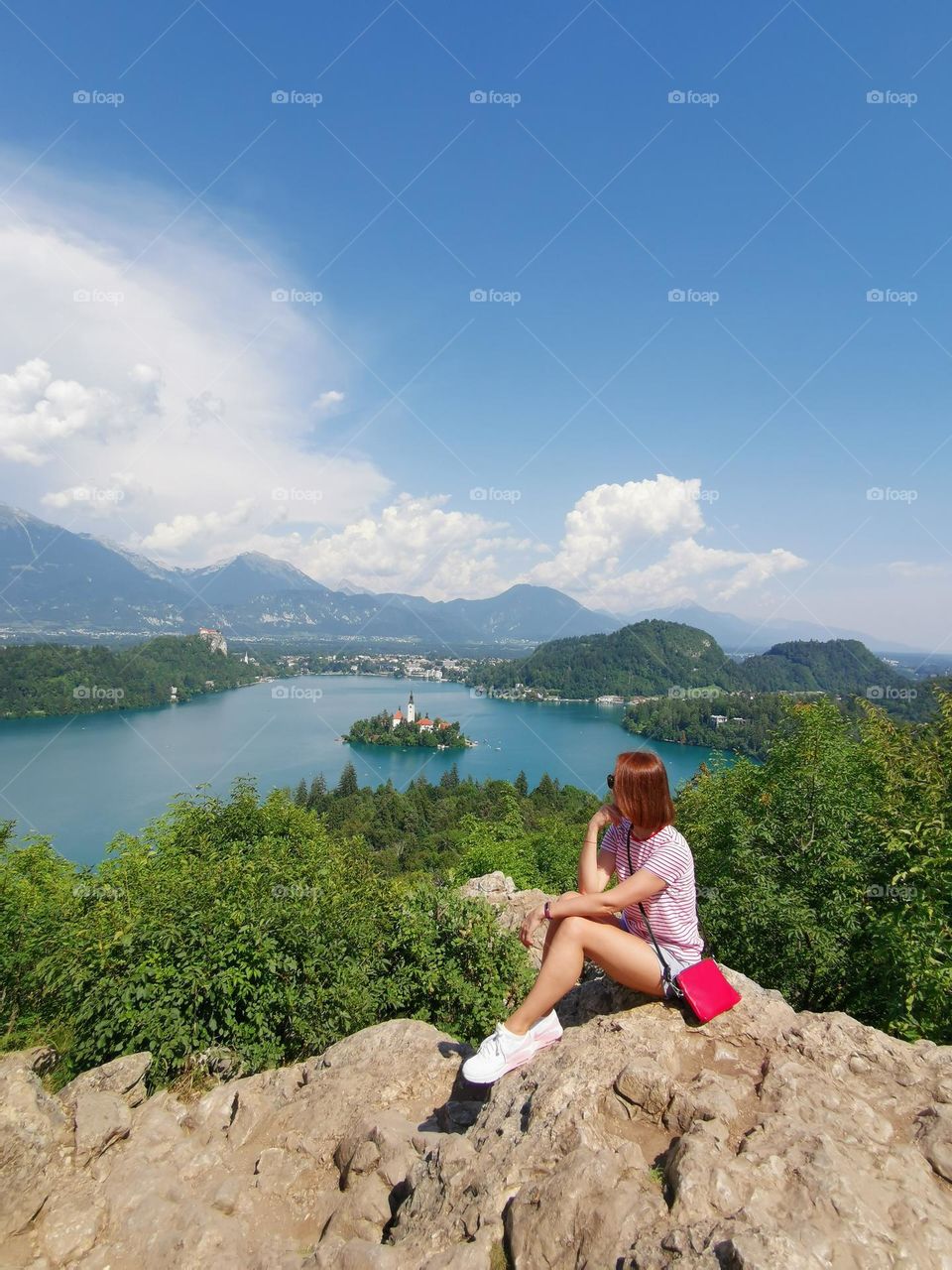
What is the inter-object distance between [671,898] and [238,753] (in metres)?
76.5

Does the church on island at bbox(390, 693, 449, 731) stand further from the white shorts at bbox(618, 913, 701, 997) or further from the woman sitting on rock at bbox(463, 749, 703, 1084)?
the white shorts at bbox(618, 913, 701, 997)

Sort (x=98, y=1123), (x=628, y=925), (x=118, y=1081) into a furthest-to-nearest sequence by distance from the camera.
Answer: (x=118, y=1081)
(x=98, y=1123)
(x=628, y=925)

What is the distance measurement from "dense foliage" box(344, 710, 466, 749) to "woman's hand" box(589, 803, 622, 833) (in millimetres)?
88164

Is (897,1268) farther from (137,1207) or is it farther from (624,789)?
(137,1207)

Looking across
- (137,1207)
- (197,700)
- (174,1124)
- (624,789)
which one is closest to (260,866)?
(174,1124)

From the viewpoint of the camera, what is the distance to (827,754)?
9.36 metres

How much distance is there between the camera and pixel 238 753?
73.7 metres

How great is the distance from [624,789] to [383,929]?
5635 mm

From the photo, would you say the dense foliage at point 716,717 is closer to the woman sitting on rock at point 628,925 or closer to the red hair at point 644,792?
the woman sitting on rock at point 628,925

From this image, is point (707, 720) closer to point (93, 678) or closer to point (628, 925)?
point (93, 678)

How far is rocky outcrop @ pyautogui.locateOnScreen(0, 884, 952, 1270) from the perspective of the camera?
2.67 metres

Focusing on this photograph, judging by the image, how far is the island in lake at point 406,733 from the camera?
305ft

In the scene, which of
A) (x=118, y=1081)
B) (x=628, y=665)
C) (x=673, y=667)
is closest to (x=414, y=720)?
(x=628, y=665)

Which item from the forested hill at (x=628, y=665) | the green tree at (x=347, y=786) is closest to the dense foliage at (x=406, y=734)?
the green tree at (x=347, y=786)
